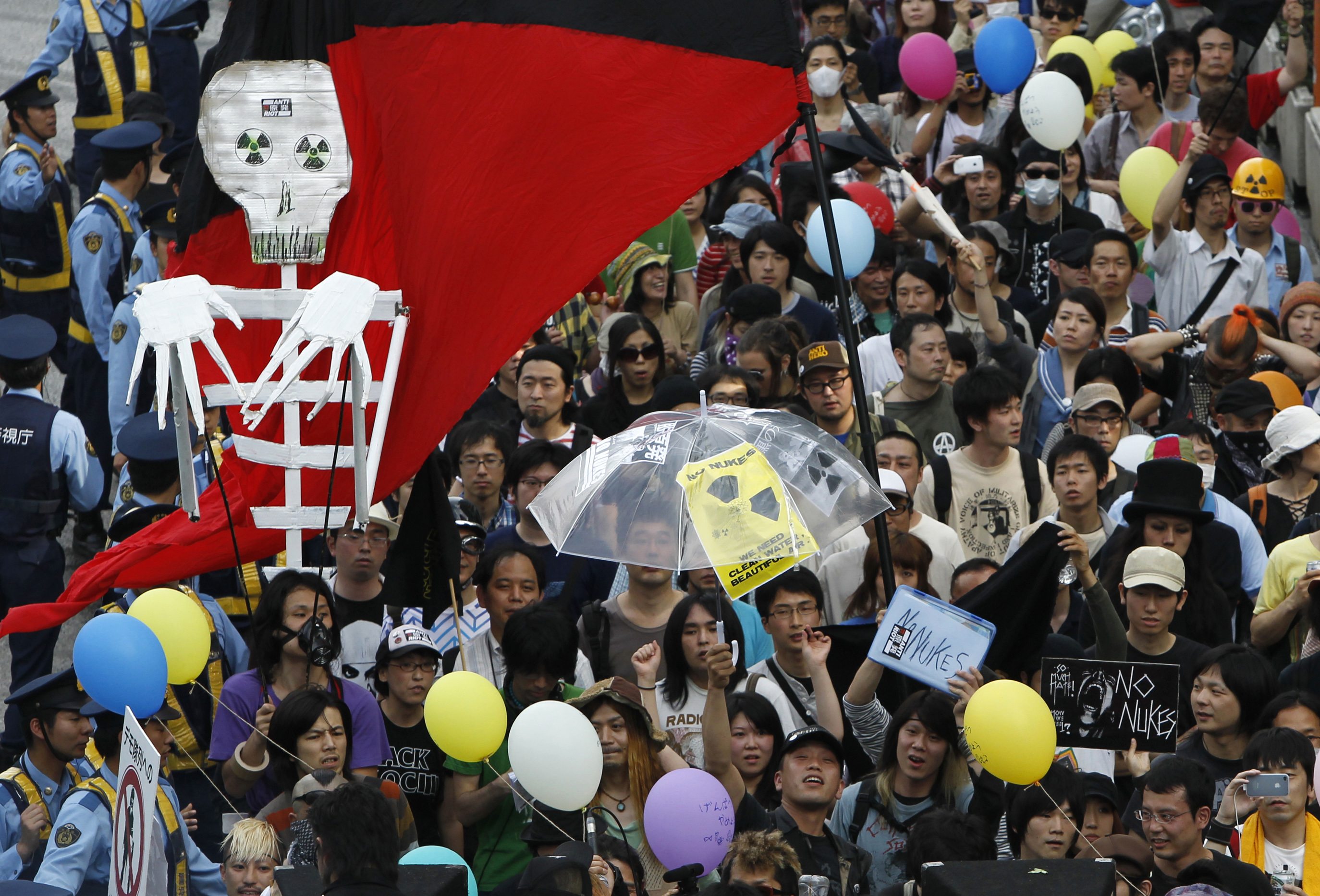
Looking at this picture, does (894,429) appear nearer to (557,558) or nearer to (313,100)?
(557,558)

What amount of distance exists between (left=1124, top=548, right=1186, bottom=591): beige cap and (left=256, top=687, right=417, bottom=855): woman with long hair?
2.81 metres

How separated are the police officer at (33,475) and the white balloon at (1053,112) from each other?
5.49 metres

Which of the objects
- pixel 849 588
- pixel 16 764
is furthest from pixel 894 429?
pixel 16 764

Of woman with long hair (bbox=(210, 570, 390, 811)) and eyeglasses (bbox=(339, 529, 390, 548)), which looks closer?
woman with long hair (bbox=(210, 570, 390, 811))

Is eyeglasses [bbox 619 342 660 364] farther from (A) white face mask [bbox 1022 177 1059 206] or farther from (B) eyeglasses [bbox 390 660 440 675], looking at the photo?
(B) eyeglasses [bbox 390 660 440 675]

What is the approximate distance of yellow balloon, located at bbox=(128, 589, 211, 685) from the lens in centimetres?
760

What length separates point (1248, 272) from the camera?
11242 mm

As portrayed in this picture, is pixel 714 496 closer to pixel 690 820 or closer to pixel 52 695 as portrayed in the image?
pixel 690 820

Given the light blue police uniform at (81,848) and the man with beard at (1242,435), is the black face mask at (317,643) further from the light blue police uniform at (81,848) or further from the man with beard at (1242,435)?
the man with beard at (1242,435)

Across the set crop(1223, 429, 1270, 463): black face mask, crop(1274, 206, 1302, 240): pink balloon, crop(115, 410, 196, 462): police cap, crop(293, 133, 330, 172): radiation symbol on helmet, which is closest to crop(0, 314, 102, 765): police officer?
crop(115, 410, 196, 462): police cap

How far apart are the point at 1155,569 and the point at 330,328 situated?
3.20 metres

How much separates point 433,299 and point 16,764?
2.35 m

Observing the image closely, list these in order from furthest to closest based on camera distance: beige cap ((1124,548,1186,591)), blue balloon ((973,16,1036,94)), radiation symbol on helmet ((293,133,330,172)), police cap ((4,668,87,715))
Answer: blue balloon ((973,16,1036,94))
beige cap ((1124,548,1186,591))
police cap ((4,668,87,715))
radiation symbol on helmet ((293,133,330,172))

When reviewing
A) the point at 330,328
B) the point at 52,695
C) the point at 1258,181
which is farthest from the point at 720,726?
the point at 1258,181
